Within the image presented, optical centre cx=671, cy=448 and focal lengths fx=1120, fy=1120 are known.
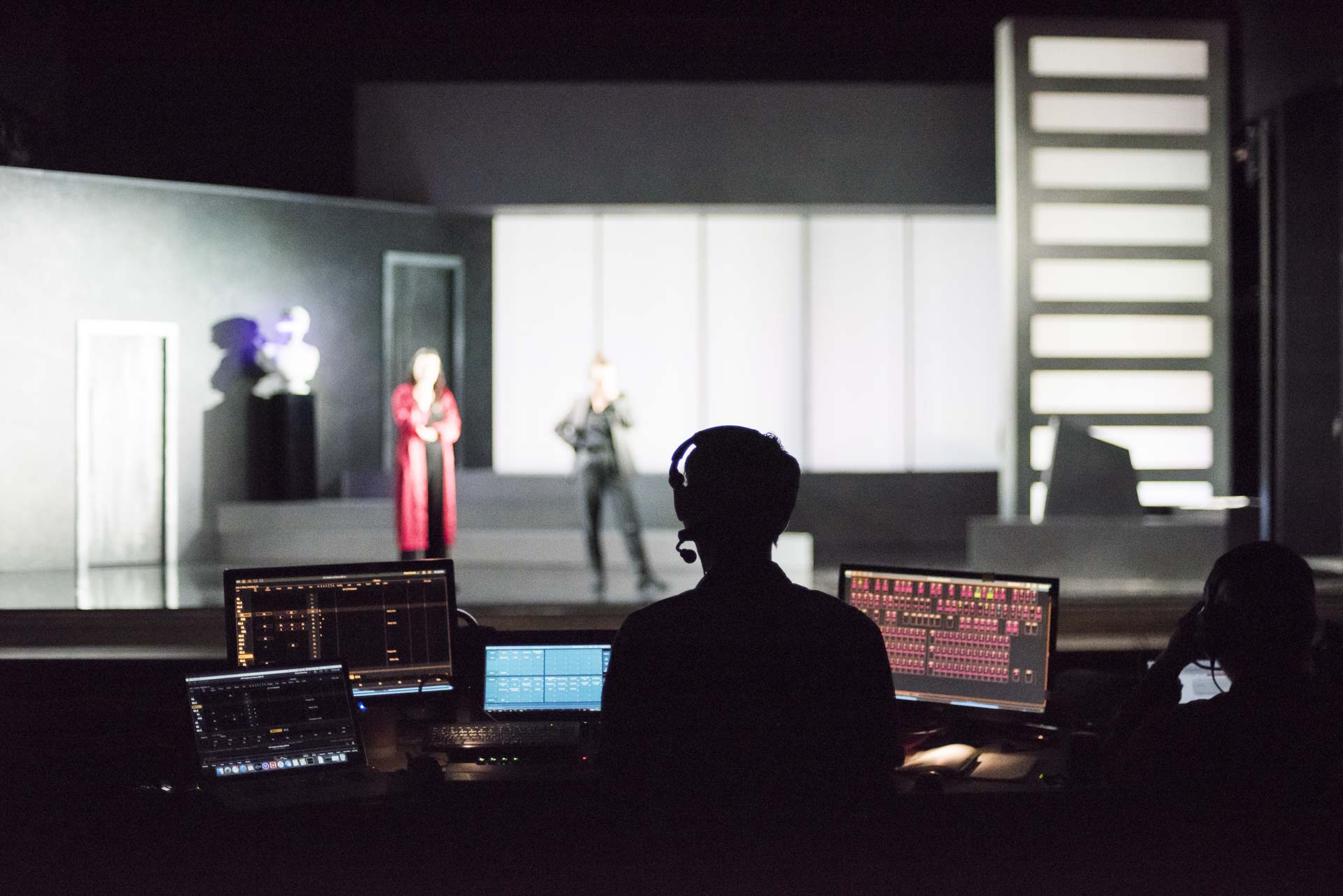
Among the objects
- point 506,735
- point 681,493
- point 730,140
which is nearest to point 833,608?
point 681,493

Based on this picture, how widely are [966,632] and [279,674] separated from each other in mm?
1377

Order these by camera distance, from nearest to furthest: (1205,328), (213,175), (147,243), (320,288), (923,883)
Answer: (923,883)
(1205,328)
(147,243)
(320,288)
(213,175)

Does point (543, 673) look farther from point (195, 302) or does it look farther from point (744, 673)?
point (195, 302)

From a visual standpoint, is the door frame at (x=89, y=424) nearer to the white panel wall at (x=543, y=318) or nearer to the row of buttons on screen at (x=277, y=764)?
the white panel wall at (x=543, y=318)

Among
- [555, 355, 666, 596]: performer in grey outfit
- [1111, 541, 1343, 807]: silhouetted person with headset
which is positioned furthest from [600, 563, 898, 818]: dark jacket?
[555, 355, 666, 596]: performer in grey outfit

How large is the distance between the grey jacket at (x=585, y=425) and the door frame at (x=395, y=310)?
12.4 feet

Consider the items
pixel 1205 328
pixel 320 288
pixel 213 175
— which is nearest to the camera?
pixel 1205 328

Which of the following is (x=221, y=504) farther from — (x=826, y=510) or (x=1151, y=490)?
(x=1151, y=490)

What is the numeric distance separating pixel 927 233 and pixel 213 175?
617 centimetres

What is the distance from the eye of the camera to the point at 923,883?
5.65 ft

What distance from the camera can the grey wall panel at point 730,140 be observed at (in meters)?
9.22

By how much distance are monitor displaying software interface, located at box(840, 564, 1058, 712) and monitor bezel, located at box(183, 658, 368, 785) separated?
101 cm

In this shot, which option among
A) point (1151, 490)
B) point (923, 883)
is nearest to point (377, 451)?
point (1151, 490)

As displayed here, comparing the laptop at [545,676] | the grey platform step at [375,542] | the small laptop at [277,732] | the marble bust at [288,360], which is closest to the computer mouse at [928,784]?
the laptop at [545,676]
